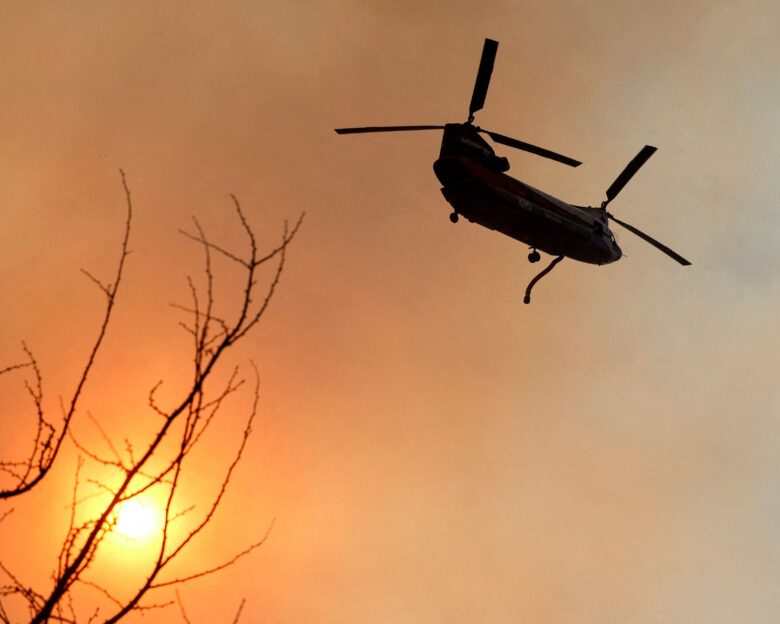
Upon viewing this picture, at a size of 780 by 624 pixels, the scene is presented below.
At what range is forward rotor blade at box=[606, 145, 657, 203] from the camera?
74.8ft

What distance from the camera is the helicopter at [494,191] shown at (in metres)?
19.1

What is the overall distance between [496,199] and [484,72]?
11.8ft

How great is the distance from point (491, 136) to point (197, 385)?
55.8ft

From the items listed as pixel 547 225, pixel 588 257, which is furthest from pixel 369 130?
pixel 588 257

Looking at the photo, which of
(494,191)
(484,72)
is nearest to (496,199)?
(494,191)

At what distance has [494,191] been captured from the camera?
19.9 metres

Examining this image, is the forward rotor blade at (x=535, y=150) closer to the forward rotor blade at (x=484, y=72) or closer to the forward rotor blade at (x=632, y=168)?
the forward rotor blade at (x=484, y=72)

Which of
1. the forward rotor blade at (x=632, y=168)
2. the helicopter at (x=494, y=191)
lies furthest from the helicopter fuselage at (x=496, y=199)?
the forward rotor blade at (x=632, y=168)

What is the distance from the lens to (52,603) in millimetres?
3619

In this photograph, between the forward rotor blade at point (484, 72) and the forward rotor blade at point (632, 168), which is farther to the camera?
the forward rotor blade at point (632, 168)

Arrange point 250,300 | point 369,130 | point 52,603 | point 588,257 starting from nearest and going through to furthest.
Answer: point 52,603 < point 250,300 < point 369,130 < point 588,257

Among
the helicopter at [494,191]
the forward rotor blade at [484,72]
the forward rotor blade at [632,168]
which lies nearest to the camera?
the forward rotor blade at [484,72]

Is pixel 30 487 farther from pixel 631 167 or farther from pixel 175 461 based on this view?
pixel 631 167

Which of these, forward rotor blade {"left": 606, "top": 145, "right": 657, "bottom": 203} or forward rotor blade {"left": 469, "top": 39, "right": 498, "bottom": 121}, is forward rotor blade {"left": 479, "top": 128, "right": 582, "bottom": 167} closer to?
forward rotor blade {"left": 469, "top": 39, "right": 498, "bottom": 121}
